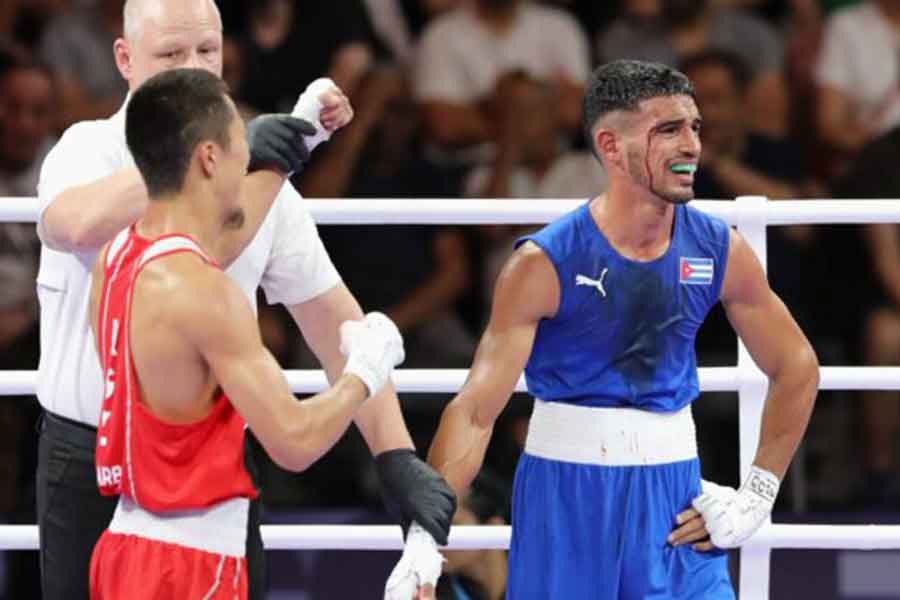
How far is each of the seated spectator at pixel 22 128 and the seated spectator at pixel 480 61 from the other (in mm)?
1320

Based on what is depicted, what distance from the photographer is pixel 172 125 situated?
11.0 feet

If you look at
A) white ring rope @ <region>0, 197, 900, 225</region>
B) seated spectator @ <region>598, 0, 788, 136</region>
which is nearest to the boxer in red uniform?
white ring rope @ <region>0, 197, 900, 225</region>

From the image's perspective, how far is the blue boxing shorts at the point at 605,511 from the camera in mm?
3846

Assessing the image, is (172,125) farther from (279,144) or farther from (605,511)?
(605,511)

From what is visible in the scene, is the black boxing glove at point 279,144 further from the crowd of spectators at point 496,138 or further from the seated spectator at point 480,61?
the seated spectator at point 480,61

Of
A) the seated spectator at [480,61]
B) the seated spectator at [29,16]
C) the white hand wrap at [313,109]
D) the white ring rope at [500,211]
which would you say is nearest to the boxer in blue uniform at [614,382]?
the white ring rope at [500,211]

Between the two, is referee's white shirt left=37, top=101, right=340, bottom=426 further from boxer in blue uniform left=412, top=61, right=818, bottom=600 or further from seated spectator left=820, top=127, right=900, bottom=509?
seated spectator left=820, top=127, right=900, bottom=509

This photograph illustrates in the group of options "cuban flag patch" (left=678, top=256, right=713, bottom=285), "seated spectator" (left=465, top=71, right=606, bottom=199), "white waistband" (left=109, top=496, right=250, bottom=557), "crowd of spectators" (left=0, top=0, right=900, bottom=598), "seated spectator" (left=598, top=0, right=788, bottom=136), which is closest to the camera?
"white waistband" (left=109, top=496, right=250, bottom=557)

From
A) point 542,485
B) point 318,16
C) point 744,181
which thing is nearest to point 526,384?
point 542,485

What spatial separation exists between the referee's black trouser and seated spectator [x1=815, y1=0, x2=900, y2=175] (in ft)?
13.1

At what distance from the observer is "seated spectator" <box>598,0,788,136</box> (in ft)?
23.1

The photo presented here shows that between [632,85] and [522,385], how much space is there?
77 centimetres

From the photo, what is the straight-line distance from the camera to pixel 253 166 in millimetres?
3611

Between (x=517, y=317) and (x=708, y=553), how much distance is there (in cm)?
60
